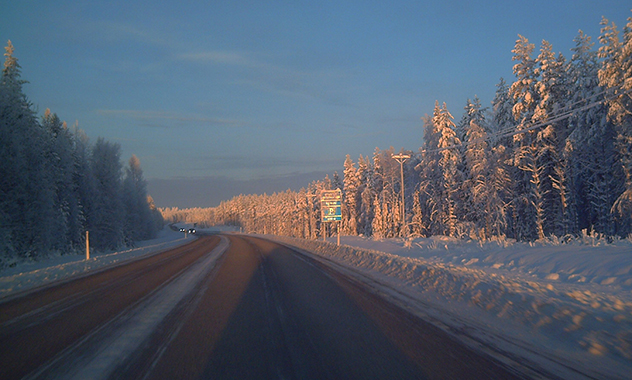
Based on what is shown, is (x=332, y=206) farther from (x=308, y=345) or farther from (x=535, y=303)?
(x=308, y=345)

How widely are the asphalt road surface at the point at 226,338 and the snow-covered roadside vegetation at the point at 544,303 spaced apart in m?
0.87

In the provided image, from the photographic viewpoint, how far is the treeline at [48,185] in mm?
24547

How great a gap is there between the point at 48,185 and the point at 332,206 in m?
22.1

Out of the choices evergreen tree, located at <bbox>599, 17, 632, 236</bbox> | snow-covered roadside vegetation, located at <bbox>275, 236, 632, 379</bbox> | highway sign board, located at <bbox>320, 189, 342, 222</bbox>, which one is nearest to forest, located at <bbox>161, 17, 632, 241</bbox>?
evergreen tree, located at <bbox>599, 17, 632, 236</bbox>

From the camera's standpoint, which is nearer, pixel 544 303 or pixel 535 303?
pixel 544 303

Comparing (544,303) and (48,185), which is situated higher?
(48,185)

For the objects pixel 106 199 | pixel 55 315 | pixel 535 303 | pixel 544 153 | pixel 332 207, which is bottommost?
pixel 55 315

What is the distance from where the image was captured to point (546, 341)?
622cm

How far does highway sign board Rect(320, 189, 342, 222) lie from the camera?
1378 inches

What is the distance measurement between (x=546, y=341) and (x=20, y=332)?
9178 millimetres

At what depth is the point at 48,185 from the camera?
1102 inches

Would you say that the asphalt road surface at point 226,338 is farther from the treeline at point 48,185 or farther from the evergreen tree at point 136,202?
the evergreen tree at point 136,202

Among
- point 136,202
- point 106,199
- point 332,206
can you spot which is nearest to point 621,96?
point 332,206

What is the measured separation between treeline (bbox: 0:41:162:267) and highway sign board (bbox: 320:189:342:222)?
70.1 feet
